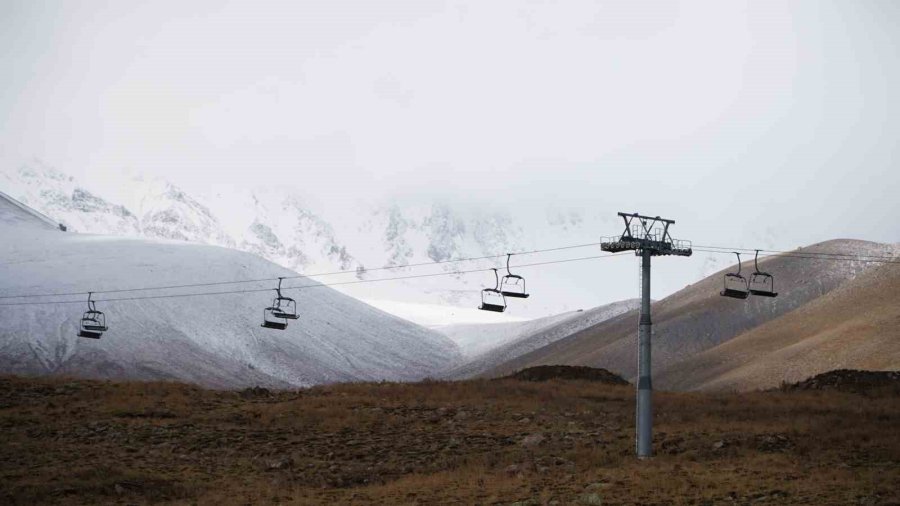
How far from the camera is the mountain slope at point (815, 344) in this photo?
294 ft

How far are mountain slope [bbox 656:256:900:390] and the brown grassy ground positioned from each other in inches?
1432

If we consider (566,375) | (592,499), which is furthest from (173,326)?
(592,499)

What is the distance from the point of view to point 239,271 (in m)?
186

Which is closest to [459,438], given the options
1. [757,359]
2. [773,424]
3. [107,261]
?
[773,424]

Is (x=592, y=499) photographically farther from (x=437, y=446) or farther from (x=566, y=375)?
(x=566, y=375)

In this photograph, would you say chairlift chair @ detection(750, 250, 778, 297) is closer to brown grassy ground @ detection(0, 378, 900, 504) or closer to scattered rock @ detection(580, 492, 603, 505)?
brown grassy ground @ detection(0, 378, 900, 504)

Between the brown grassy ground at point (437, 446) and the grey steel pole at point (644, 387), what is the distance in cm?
73

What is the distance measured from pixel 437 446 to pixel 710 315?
317 ft

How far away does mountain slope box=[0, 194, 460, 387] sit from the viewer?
13538 cm

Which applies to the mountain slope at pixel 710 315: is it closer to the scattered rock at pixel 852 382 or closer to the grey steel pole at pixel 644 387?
the scattered rock at pixel 852 382

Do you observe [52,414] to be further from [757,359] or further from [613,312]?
[613,312]

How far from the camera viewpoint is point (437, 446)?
4284cm

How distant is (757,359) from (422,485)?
7078cm

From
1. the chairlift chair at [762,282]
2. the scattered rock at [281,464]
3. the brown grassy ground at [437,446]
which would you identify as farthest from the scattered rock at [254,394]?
the chairlift chair at [762,282]
